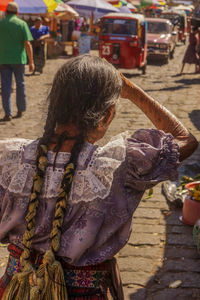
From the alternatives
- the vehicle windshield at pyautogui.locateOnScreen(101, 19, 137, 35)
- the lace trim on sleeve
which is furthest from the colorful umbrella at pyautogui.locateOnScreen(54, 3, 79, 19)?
the lace trim on sleeve

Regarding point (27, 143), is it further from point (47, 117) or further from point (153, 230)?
point (153, 230)

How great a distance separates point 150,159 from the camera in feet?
7.14

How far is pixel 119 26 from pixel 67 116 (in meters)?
18.2

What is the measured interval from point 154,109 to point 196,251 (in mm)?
3026

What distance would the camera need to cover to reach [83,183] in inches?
84.6

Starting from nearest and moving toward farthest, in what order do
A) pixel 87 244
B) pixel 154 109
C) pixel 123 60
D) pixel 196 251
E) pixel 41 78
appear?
pixel 87 244 → pixel 154 109 → pixel 196 251 → pixel 41 78 → pixel 123 60

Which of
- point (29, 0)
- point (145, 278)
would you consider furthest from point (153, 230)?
point (29, 0)

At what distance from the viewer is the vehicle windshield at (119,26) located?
19734 millimetres

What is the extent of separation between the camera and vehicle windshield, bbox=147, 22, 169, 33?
82.1 ft

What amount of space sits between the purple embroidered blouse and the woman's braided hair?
1.5 inches

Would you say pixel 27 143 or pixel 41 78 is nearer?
pixel 27 143

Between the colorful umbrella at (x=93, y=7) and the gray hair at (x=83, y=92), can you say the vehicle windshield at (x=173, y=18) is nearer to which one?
the colorful umbrella at (x=93, y=7)

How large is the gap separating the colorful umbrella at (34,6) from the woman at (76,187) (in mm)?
13622

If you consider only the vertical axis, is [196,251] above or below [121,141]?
below
